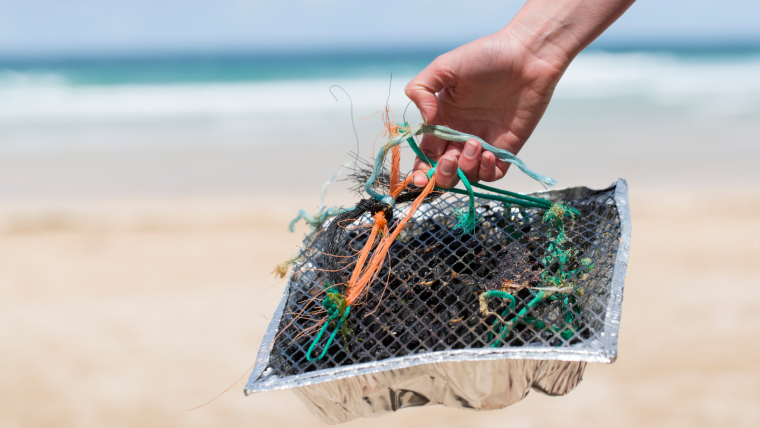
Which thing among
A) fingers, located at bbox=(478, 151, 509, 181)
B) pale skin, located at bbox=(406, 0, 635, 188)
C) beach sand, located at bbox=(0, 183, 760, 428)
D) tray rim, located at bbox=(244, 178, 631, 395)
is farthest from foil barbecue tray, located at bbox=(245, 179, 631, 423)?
beach sand, located at bbox=(0, 183, 760, 428)

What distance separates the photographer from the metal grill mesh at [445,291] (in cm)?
113

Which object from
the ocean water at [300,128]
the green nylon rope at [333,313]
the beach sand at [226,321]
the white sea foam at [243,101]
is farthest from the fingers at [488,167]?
the white sea foam at [243,101]

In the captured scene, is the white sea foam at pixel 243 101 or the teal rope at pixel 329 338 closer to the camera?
the teal rope at pixel 329 338

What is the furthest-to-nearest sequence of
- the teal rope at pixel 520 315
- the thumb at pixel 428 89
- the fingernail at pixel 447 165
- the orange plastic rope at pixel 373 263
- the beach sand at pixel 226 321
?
the beach sand at pixel 226 321
the thumb at pixel 428 89
the fingernail at pixel 447 165
the orange plastic rope at pixel 373 263
the teal rope at pixel 520 315

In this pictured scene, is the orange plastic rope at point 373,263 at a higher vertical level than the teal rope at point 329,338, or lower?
higher

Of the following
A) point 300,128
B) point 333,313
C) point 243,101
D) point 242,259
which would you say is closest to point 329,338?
point 333,313

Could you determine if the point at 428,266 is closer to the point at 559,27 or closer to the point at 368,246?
the point at 368,246

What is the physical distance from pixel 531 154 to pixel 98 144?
6731 millimetres

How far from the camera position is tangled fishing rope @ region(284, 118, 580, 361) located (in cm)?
115

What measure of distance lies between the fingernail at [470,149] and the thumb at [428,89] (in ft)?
0.54

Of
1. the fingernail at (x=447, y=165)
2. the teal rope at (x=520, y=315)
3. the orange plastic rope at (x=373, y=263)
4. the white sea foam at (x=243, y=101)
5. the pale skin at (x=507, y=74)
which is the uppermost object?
the white sea foam at (x=243, y=101)

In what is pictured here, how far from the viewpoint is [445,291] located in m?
1.26

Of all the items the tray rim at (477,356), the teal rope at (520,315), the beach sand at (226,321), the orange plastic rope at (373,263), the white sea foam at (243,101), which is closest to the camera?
the tray rim at (477,356)

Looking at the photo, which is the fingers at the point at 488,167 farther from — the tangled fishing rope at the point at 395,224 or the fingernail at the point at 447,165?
the fingernail at the point at 447,165
